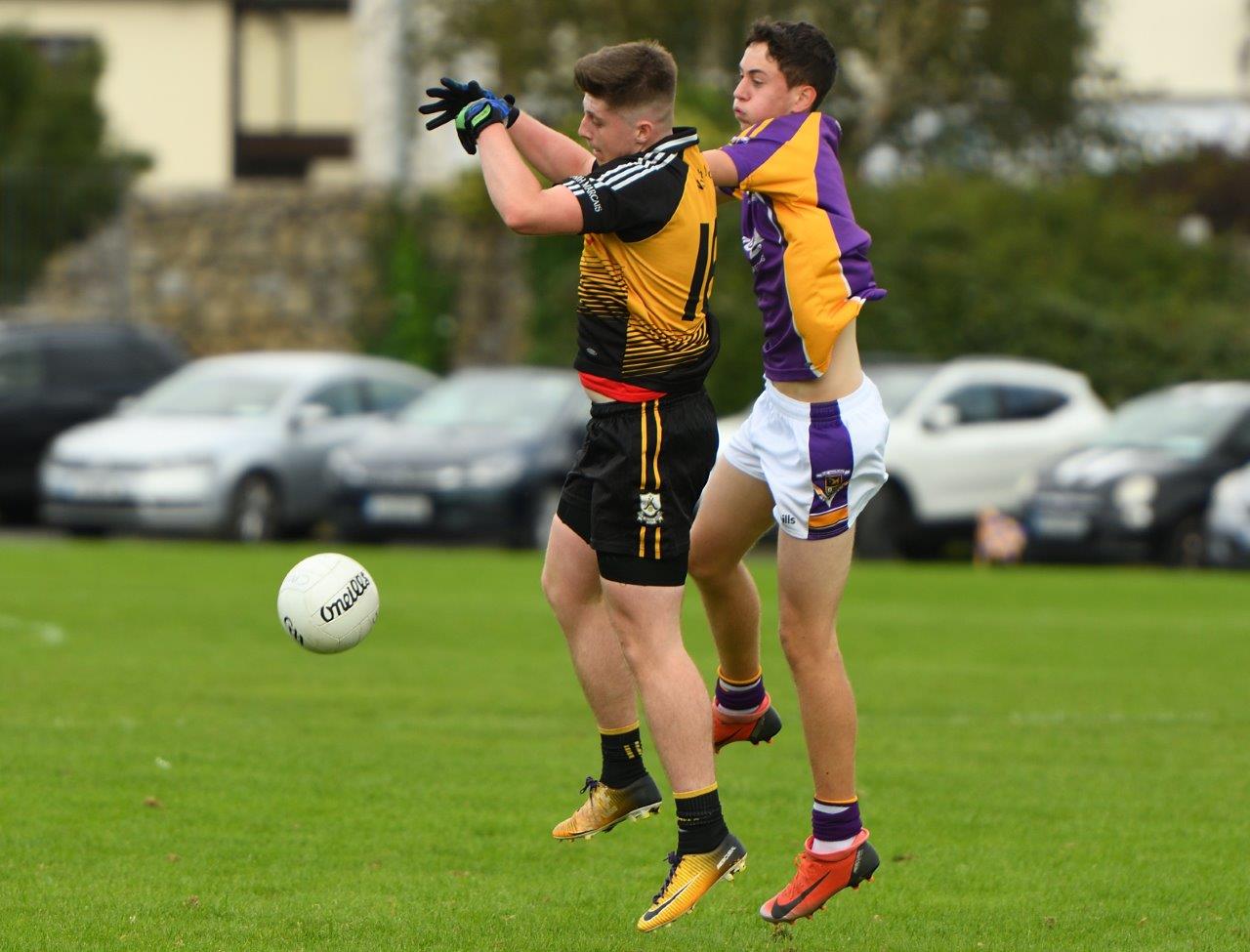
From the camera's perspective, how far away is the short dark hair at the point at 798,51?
6.18m

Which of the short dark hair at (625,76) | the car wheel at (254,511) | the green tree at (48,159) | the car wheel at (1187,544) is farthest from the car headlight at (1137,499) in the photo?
the green tree at (48,159)

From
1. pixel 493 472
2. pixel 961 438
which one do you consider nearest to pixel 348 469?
pixel 493 472

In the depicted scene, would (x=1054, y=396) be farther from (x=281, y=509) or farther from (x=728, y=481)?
(x=728, y=481)

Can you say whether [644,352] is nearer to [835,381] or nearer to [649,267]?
[649,267]

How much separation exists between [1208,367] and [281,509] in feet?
40.2

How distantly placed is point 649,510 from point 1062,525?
14.6m

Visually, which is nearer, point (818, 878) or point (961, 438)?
point (818, 878)

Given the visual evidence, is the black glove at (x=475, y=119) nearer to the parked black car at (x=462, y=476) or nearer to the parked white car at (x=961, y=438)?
the parked black car at (x=462, y=476)

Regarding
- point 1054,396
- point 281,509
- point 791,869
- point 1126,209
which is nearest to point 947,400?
point 1054,396

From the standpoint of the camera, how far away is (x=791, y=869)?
23.0 feet

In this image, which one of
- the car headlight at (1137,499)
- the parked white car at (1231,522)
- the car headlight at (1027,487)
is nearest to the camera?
the parked white car at (1231,522)

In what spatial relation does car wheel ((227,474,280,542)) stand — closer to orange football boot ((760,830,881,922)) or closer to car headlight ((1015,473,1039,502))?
car headlight ((1015,473,1039,502))

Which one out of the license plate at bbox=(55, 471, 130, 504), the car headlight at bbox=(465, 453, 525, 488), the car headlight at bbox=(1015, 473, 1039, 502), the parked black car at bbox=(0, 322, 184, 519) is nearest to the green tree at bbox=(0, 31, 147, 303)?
the parked black car at bbox=(0, 322, 184, 519)

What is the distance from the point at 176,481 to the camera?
20.6 m
